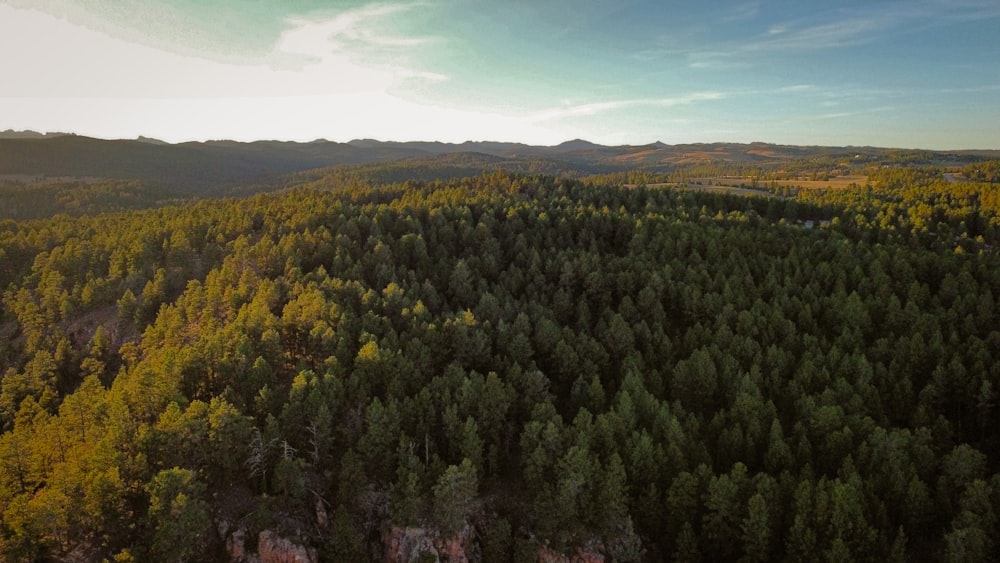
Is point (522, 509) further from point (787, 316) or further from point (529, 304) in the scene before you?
point (787, 316)

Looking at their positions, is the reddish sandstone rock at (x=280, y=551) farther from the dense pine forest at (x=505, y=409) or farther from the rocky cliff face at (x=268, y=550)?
the dense pine forest at (x=505, y=409)

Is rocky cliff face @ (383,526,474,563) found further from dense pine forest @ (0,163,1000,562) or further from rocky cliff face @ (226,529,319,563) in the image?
rocky cliff face @ (226,529,319,563)

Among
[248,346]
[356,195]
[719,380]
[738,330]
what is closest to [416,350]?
[248,346]

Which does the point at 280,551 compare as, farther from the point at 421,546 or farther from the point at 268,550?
the point at 421,546

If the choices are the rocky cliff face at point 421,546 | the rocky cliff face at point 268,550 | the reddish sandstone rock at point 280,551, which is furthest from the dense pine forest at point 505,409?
the reddish sandstone rock at point 280,551

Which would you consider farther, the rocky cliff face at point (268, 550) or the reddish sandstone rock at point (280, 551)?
the reddish sandstone rock at point (280, 551)

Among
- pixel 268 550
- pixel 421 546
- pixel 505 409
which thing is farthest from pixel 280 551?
pixel 505 409

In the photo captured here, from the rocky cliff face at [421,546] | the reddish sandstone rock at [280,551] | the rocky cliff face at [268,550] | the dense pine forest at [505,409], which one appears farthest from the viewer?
the rocky cliff face at [421,546]

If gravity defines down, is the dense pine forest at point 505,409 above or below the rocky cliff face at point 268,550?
above
